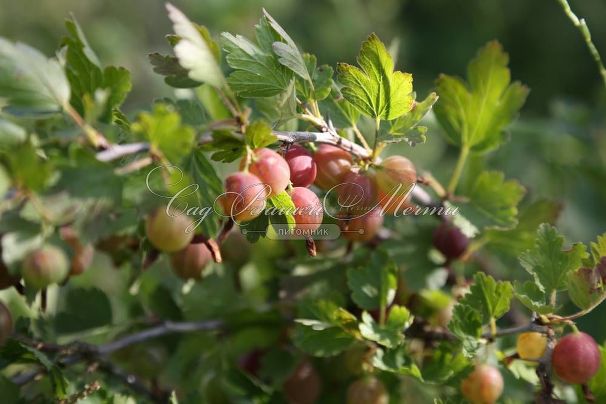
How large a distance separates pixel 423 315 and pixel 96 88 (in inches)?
15.6

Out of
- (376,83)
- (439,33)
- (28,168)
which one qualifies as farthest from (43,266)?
(439,33)

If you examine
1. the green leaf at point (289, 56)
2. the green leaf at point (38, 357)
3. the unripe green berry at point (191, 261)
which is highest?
the green leaf at point (289, 56)

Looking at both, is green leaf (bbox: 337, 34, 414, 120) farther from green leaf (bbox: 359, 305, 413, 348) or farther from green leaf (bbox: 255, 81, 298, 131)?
green leaf (bbox: 359, 305, 413, 348)

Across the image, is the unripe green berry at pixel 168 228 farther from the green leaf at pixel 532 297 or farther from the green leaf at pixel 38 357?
the green leaf at pixel 532 297

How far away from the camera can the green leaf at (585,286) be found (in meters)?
0.60

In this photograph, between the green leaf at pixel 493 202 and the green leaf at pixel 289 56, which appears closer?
the green leaf at pixel 289 56

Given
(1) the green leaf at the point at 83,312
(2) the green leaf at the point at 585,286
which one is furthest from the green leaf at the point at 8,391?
(2) the green leaf at the point at 585,286

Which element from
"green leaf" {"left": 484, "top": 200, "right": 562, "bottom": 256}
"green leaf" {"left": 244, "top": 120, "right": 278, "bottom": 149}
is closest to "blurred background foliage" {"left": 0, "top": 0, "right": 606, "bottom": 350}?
"green leaf" {"left": 484, "top": 200, "right": 562, "bottom": 256}

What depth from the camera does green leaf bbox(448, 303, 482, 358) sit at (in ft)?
2.08

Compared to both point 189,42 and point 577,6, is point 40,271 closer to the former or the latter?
point 189,42

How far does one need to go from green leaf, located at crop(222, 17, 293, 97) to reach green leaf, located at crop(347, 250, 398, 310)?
0.20 metres

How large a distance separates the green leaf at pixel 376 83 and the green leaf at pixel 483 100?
0.58ft

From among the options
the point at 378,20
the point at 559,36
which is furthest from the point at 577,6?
the point at 378,20

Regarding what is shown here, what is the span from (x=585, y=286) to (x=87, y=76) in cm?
43
